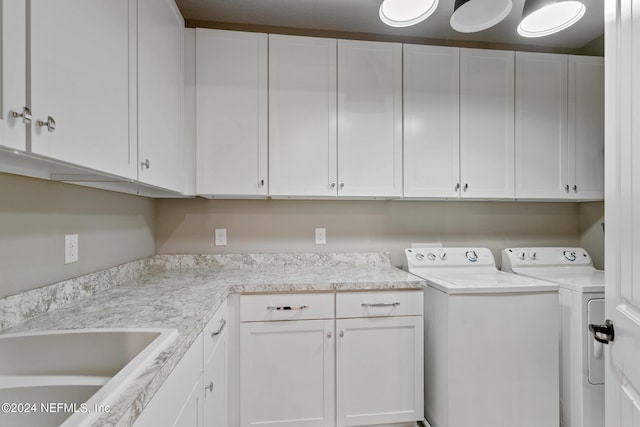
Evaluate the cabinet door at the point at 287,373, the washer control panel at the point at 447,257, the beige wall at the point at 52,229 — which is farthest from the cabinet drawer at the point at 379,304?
the beige wall at the point at 52,229

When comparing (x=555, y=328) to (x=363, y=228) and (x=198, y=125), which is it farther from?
(x=198, y=125)

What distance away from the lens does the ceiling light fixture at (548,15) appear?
1.37 m

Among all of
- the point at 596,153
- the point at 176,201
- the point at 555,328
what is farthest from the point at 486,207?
the point at 176,201

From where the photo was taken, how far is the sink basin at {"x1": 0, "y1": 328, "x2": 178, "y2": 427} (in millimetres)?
738

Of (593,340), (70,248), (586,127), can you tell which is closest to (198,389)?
(70,248)

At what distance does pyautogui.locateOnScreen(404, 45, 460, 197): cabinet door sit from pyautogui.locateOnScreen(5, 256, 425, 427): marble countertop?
2.20 feet

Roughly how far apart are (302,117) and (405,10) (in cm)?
80

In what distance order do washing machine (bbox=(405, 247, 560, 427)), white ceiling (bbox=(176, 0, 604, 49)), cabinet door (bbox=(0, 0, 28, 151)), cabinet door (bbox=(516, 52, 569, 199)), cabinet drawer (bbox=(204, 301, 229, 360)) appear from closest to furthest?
cabinet door (bbox=(0, 0, 28, 151))
cabinet drawer (bbox=(204, 301, 229, 360))
washing machine (bbox=(405, 247, 560, 427))
white ceiling (bbox=(176, 0, 604, 49))
cabinet door (bbox=(516, 52, 569, 199))

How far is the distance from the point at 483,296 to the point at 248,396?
1.38m

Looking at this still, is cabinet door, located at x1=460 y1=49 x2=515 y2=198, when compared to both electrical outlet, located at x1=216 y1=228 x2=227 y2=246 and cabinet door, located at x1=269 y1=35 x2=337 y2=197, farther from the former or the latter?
electrical outlet, located at x1=216 y1=228 x2=227 y2=246

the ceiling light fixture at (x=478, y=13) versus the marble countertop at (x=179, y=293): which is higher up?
the ceiling light fixture at (x=478, y=13)

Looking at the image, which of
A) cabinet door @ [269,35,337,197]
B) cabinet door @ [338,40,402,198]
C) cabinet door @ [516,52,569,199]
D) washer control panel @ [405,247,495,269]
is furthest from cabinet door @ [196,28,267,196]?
cabinet door @ [516,52,569,199]

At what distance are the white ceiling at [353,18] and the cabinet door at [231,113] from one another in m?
0.31

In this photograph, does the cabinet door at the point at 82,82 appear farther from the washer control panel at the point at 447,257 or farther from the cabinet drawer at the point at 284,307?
the washer control panel at the point at 447,257
